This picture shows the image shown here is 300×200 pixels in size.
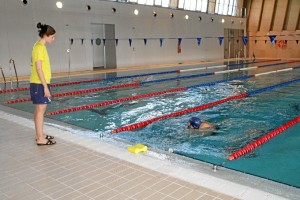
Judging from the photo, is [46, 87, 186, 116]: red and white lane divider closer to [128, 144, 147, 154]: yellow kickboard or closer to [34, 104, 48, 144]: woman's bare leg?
[34, 104, 48, 144]: woman's bare leg

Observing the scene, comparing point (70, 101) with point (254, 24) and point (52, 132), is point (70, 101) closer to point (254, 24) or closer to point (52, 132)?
point (52, 132)

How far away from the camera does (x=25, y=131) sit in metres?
4.71

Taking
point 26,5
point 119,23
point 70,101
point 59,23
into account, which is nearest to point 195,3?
point 119,23

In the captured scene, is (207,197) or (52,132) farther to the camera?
(52,132)

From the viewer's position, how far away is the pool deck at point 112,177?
102 inches

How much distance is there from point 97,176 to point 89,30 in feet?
50.5

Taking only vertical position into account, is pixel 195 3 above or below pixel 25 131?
above

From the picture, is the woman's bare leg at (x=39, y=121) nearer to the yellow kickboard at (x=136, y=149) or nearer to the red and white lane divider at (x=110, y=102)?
the yellow kickboard at (x=136, y=149)

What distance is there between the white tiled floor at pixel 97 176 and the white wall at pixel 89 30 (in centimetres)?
1167

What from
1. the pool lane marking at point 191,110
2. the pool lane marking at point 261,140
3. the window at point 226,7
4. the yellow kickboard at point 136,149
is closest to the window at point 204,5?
the window at point 226,7

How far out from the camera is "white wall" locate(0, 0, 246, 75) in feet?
46.6

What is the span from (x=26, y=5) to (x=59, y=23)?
1.89 m

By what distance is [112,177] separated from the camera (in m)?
2.97

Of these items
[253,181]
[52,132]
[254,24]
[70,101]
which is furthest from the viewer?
[254,24]
